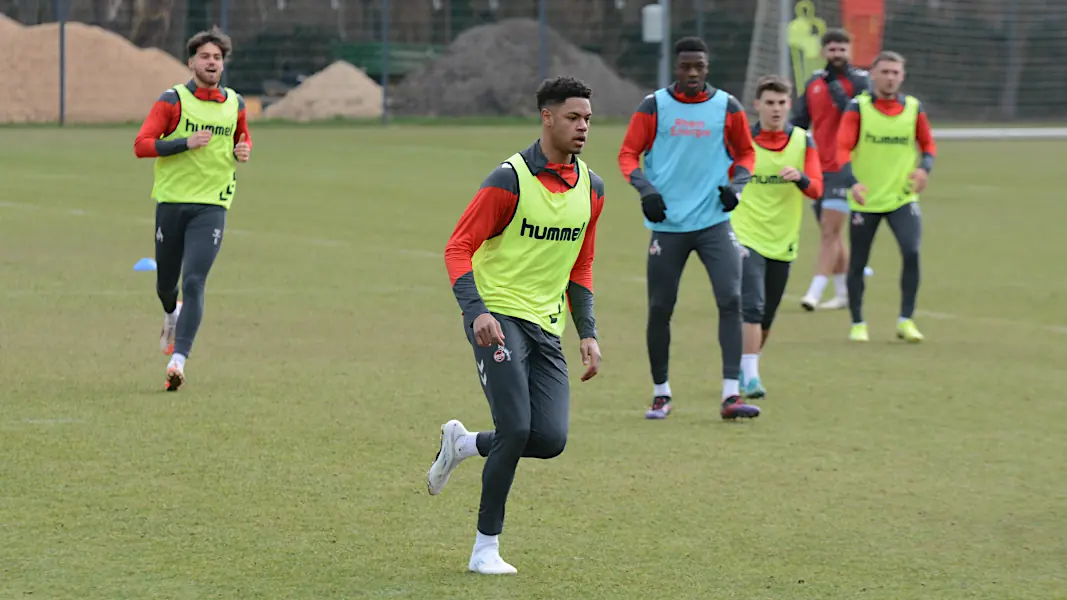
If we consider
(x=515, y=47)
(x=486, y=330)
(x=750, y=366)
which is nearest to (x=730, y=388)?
(x=750, y=366)

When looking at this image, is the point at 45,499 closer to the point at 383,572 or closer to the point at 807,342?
the point at 383,572

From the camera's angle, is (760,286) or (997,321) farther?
(997,321)

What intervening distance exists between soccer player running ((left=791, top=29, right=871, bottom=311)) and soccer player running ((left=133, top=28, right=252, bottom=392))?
658 centimetres

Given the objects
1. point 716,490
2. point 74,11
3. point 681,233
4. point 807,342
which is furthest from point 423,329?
point 74,11

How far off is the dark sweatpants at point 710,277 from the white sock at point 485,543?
156 inches

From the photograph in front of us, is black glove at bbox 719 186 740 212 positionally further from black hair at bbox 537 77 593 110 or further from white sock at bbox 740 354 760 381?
black hair at bbox 537 77 593 110

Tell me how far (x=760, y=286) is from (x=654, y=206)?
1673 mm

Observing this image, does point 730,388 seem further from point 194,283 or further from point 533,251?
point 533,251

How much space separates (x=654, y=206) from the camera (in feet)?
34.8

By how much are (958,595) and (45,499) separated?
13.7 ft

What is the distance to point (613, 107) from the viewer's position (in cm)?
5041

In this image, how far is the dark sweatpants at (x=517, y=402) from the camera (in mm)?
7211

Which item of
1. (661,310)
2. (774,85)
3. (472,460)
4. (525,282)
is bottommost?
(472,460)

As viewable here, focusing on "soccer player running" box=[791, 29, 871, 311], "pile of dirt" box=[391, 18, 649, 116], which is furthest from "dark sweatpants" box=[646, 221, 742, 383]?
"pile of dirt" box=[391, 18, 649, 116]
